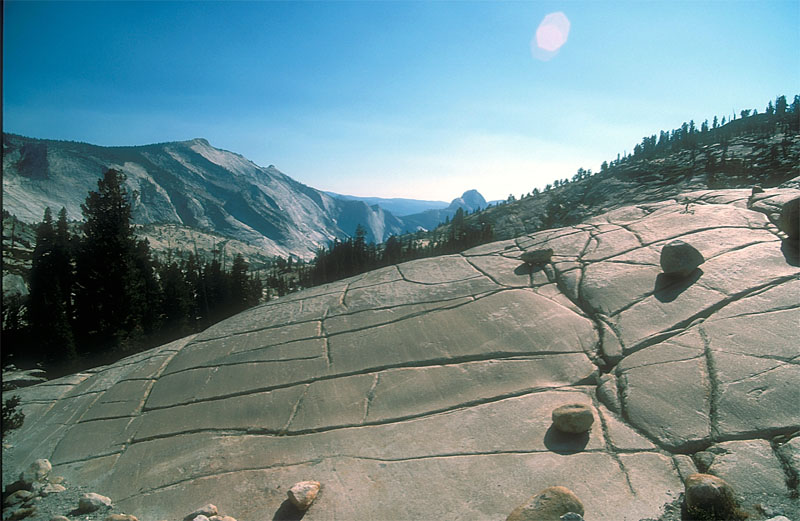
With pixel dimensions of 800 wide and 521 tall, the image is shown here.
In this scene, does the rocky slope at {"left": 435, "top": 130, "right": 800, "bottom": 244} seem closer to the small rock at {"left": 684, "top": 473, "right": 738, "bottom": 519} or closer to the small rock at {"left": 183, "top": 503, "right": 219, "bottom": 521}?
the small rock at {"left": 684, "top": 473, "right": 738, "bottom": 519}

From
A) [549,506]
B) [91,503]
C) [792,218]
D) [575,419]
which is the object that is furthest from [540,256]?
[91,503]

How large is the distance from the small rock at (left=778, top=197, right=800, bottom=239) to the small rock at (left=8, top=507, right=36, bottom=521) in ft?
42.8

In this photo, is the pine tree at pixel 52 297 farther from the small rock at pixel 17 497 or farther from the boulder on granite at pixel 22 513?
the boulder on granite at pixel 22 513

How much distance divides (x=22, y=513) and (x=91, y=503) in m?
1.04

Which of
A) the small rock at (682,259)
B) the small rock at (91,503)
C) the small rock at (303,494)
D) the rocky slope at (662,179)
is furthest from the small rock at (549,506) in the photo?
the rocky slope at (662,179)

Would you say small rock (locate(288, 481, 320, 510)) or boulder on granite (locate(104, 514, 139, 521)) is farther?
boulder on granite (locate(104, 514, 139, 521))

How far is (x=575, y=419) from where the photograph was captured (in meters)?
5.06

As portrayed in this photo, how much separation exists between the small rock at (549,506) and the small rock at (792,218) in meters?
6.89

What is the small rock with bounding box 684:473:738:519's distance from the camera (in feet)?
12.1

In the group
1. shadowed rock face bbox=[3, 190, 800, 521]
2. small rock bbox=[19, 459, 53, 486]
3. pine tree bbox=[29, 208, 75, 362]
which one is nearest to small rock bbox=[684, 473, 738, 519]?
shadowed rock face bbox=[3, 190, 800, 521]

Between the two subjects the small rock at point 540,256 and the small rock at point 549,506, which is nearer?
the small rock at point 549,506

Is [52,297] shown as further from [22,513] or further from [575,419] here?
[575,419]

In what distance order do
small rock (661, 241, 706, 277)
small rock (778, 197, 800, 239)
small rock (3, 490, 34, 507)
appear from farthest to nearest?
small rock (661, 241, 706, 277)
small rock (778, 197, 800, 239)
small rock (3, 490, 34, 507)

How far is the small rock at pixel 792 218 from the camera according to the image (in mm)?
7059
